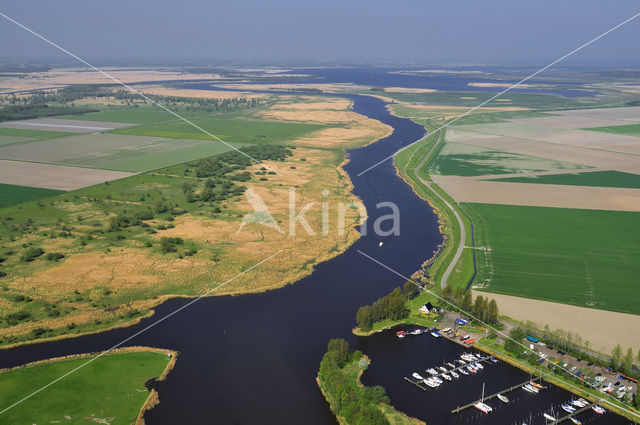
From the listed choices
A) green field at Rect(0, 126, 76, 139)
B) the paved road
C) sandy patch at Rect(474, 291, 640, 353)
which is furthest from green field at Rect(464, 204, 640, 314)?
green field at Rect(0, 126, 76, 139)

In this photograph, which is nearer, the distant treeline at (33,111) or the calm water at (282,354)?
the calm water at (282,354)

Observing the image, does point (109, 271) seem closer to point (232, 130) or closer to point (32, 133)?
point (232, 130)

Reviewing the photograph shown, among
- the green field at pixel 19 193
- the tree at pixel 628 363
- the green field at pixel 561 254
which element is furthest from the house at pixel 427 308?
the green field at pixel 19 193

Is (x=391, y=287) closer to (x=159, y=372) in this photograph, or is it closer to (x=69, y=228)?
(x=159, y=372)

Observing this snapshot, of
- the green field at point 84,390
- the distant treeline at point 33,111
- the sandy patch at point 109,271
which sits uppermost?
the distant treeline at point 33,111

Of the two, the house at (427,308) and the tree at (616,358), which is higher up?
the tree at (616,358)

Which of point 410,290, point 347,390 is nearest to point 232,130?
point 410,290

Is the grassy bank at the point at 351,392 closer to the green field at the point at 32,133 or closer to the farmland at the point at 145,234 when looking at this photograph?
the farmland at the point at 145,234
